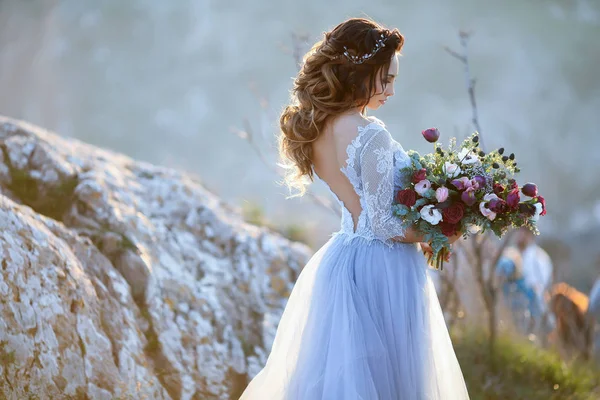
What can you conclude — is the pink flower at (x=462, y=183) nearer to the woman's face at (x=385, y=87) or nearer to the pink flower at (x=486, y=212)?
the pink flower at (x=486, y=212)

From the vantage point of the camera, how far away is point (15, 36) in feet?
75.4

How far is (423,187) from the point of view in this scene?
2912 mm

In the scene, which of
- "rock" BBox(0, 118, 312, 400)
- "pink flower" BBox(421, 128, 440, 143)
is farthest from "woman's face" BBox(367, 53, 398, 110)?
"rock" BBox(0, 118, 312, 400)

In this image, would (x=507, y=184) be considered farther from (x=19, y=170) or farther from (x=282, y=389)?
(x=19, y=170)

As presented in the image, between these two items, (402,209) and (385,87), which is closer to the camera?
(402,209)

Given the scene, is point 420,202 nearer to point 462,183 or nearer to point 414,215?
point 414,215

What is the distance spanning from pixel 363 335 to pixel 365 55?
119 centimetres

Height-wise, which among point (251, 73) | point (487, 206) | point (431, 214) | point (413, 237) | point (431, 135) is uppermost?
point (251, 73)

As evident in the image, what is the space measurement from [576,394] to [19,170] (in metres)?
3.90

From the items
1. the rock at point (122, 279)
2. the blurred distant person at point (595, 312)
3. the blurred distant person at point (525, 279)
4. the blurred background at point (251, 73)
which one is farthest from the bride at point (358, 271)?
the blurred background at point (251, 73)

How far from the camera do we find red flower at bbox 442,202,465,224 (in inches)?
113

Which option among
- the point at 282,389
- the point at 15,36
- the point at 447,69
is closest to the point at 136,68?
the point at 15,36

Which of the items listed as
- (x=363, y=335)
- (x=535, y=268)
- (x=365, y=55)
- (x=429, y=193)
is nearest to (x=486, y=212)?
(x=429, y=193)

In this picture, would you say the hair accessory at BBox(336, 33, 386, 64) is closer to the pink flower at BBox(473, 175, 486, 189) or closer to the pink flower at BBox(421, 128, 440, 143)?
the pink flower at BBox(421, 128, 440, 143)
